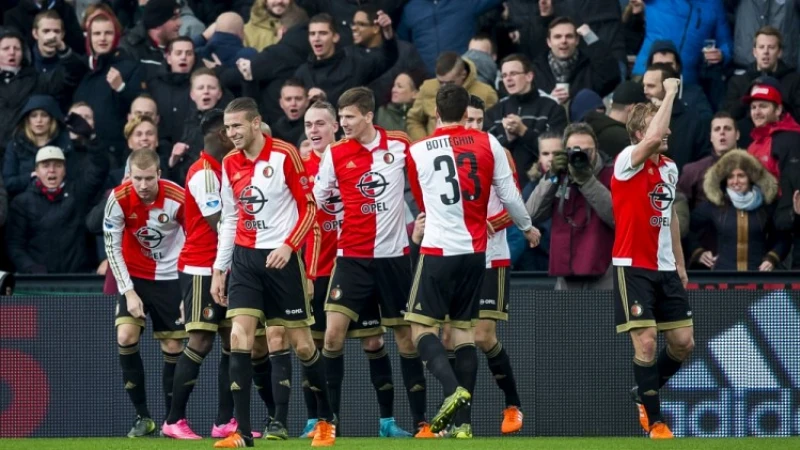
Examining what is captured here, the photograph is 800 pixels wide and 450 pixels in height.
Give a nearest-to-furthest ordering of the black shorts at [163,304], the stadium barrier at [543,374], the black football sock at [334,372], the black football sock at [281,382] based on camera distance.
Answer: the black football sock at [281,382] → the black football sock at [334,372] → the stadium barrier at [543,374] → the black shorts at [163,304]

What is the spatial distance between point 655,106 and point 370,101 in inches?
87.3

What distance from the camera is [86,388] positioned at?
14.7m

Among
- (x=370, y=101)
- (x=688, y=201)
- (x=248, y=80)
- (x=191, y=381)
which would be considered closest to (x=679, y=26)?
(x=688, y=201)

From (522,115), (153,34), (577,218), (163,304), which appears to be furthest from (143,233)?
(153,34)

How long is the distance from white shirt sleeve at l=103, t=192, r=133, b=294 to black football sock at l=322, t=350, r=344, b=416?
1830mm

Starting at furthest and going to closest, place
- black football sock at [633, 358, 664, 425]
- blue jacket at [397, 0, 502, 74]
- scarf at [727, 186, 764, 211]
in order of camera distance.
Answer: blue jacket at [397, 0, 502, 74], scarf at [727, 186, 764, 211], black football sock at [633, 358, 664, 425]

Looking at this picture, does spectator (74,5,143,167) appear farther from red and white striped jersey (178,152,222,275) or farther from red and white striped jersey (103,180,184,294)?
red and white striped jersey (178,152,222,275)

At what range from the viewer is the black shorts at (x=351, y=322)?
13344mm

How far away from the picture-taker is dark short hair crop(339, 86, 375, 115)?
499 inches

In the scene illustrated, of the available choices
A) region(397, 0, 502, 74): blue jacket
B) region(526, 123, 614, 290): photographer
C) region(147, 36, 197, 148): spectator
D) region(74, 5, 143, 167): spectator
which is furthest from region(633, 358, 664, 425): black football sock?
region(74, 5, 143, 167): spectator

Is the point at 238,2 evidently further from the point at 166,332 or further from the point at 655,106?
the point at 655,106

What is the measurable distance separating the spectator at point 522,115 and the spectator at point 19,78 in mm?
4694

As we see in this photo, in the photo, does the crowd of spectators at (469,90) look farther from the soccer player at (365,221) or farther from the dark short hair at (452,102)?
the dark short hair at (452,102)

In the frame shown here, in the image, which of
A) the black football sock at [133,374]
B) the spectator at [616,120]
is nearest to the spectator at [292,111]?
the spectator at [616,120]
